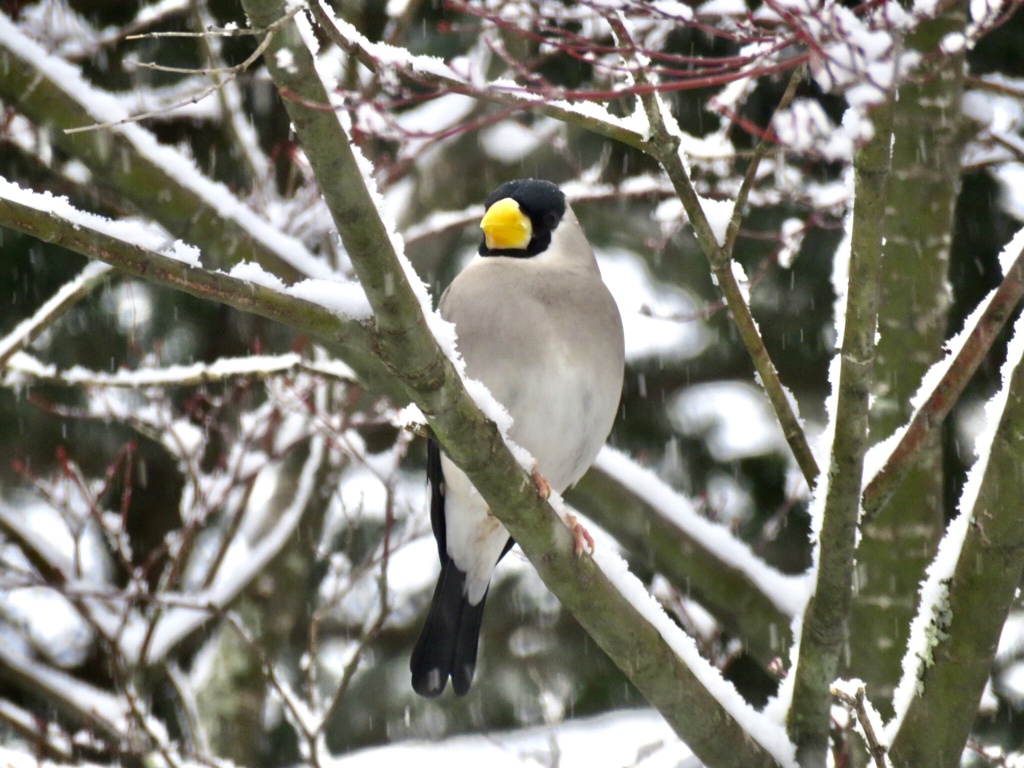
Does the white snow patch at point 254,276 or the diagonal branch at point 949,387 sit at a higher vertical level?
the white snow patch at point 254,276

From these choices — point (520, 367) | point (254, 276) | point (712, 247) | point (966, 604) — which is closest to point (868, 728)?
point (966, 604)

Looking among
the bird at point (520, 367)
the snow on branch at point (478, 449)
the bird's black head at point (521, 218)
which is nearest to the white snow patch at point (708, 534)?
the bird at point (520, 367)

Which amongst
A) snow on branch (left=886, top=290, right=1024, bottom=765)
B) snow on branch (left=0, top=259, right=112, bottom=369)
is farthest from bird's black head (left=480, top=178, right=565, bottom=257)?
snow on branch (left=886, top=290, right=1024, bottom=765)

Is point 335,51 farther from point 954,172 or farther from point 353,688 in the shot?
point 353,688

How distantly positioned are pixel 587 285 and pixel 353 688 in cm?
373

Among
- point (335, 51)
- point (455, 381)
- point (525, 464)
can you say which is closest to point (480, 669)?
point (335, 51)

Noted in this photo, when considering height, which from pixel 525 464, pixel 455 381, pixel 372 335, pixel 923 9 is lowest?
pixel 525 464

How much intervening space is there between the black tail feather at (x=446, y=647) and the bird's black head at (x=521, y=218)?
113 cm

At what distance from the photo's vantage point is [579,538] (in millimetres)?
2580

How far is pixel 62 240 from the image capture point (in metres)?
1.93

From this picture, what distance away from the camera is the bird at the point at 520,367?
3471 mm

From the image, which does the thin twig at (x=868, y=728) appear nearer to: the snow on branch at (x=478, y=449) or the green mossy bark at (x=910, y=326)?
the snow on branch at (x=478, y=449)

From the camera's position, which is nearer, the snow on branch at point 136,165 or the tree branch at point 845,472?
the tree branch at point 845,472

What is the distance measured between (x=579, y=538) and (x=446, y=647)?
1.30 metres
